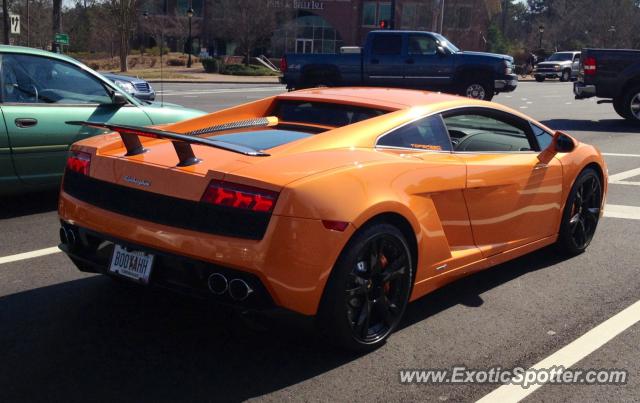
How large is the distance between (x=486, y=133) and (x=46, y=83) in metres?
4.25

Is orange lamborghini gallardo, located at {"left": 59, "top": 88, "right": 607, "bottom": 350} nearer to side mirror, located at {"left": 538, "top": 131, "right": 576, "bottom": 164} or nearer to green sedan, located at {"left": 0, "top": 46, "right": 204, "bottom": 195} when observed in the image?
side mirror, located at {"left": 538, "top": 131, "right": 576, "bottom": 164}

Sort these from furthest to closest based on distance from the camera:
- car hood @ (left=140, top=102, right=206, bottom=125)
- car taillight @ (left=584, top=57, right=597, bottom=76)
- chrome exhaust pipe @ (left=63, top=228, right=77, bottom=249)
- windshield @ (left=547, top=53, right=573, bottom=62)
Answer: windshield @ (left=547, top=53, right=573, bottom=62), car taillight @ (left=584, top=57, right=597, bottom=76), car hood @ (left=140, top=102, right=206, bottom=125), chrome exhaust pipe @ (left=63, top=228, right=77, bottom=249)

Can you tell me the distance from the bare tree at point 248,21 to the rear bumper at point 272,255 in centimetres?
5189

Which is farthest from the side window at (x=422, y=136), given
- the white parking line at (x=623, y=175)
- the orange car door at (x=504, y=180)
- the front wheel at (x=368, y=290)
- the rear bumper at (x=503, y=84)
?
the rear bumper at (x=503, y=84)

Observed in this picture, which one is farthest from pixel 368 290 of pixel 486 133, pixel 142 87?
pixel 142 87

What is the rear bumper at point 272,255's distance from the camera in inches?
142

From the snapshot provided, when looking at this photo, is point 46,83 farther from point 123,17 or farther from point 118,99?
point 123,17

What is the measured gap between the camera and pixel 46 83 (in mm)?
7219

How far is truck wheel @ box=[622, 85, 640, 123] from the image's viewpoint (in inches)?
688

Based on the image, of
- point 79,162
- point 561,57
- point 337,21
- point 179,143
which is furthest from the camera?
point 337,21

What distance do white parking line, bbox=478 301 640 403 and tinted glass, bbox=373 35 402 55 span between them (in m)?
16.7

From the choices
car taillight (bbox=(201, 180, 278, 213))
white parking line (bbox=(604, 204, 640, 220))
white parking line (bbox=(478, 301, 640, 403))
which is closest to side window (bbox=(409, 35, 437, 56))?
white parking line (bbox=(604, 204, 640, 220))

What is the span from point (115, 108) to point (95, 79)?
0.35m

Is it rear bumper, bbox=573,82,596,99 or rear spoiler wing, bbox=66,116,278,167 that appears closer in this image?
rear spoiler wing, bbox=66,116,278,167
